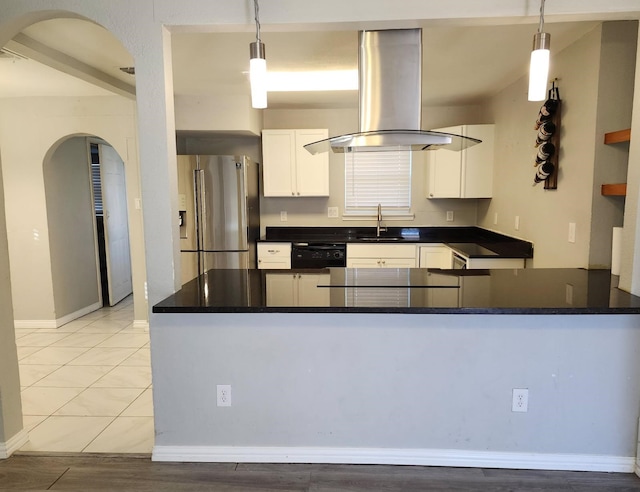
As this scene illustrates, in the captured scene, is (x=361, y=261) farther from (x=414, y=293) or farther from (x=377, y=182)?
(x=414, y=293)

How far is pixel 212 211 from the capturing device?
4172mm

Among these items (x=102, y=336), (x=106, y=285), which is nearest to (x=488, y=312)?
(x=102, y=336)

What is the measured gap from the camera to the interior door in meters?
5.26

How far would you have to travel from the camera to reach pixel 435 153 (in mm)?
4621

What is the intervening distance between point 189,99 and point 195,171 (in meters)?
0.71

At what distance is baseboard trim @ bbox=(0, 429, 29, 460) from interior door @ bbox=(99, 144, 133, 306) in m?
3.20

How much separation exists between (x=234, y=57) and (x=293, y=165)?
1725mm

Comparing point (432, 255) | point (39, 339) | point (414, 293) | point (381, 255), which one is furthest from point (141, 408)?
point (432, 255)

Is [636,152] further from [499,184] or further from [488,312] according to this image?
A: [499,184]

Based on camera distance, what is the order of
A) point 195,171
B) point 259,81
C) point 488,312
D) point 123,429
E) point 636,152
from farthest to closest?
point 195,171
point 123,429
point 636,152
point 488,312
point 259,81

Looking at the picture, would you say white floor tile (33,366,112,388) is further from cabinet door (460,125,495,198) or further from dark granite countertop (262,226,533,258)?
cabinet door (460,125,495,198)

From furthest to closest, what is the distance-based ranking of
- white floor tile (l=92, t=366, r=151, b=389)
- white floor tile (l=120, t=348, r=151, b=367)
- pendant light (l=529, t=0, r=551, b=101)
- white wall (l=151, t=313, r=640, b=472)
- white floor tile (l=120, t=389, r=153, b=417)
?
1. white floor tile (l=120, t=348, r=151, b=367)
2. white floor tile (l=92, t=366, r=151, b=389)
3. white floor tile (l=120, t=389, r=153, b=417)
4. white wall (l=151, t=313, r=640, b=472)
5. pendant light (l=529, t=0, r=551, b=101)

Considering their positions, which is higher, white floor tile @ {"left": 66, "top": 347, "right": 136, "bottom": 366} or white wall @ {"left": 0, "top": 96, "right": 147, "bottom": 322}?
white wall @ {"left": 0, "top": 96, "right": 147, "bottom": 322}

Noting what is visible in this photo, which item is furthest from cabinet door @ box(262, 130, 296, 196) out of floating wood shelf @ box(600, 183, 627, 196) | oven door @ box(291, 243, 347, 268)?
floating wood shelf @ box(600, 183, 627, 196)
